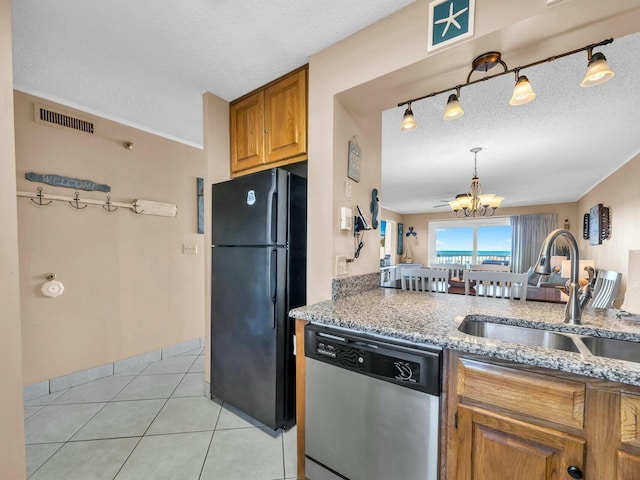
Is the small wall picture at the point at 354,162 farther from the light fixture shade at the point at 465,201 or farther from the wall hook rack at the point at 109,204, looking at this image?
the light fixture shade at the point at 465,201

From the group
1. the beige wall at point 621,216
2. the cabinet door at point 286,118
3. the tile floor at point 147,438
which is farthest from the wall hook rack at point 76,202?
the beige wall at point 621,216

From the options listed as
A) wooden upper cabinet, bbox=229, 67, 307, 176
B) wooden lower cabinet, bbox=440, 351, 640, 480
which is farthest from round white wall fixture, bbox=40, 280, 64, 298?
wooden lower cabinet, bbox=440, 351, 640, 480

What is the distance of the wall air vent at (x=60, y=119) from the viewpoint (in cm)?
204

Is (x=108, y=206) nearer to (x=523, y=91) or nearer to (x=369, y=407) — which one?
(x=369, y=407)

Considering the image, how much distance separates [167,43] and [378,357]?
1.96m

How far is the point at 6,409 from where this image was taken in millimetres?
1163

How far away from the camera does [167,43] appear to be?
152 cm

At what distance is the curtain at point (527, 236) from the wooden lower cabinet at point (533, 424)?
735 cm

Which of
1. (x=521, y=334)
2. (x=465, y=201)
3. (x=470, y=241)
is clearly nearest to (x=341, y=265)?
(x=521, y=334)

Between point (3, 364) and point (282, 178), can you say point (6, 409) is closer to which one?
point (3, 364)

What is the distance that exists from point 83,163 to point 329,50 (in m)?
2.18

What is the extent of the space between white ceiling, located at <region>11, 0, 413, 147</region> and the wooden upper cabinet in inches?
3.1

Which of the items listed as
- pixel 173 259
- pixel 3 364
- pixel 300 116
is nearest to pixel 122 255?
pixel 173 259

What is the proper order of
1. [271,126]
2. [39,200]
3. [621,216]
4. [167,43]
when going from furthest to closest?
[621,216]
[39,200]
[271,126]
[167,43]
